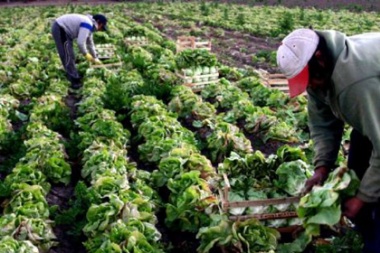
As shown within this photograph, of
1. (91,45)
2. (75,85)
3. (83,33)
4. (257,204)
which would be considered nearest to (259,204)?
(257,204)

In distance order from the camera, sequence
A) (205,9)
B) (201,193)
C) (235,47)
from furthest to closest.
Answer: (205,9)
(235,47)
(201,193)

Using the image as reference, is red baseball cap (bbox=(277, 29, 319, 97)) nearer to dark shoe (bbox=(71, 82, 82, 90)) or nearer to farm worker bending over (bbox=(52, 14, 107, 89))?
farm worker bending over (bbox=(52, 14, 107, 89))

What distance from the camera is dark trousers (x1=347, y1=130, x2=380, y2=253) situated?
13.8 ft

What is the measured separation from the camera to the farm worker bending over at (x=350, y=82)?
3.77 m

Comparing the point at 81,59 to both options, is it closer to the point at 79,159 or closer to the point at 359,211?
the point at 79,159

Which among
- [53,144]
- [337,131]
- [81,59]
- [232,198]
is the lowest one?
[81,59]

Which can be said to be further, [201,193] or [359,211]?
[201,193]

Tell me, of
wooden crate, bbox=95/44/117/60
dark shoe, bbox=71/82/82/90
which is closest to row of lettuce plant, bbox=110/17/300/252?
dark shoe, bbox=71/82/82/90

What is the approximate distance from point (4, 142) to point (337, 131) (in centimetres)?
547

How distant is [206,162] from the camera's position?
6531mm

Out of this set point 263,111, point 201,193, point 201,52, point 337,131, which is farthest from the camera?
point 201,52

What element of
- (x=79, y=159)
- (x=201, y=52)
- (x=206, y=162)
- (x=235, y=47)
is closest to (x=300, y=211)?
(x=206, y=162)

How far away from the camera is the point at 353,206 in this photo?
167 inches

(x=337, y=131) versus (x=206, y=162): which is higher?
(x=337, y=131)
